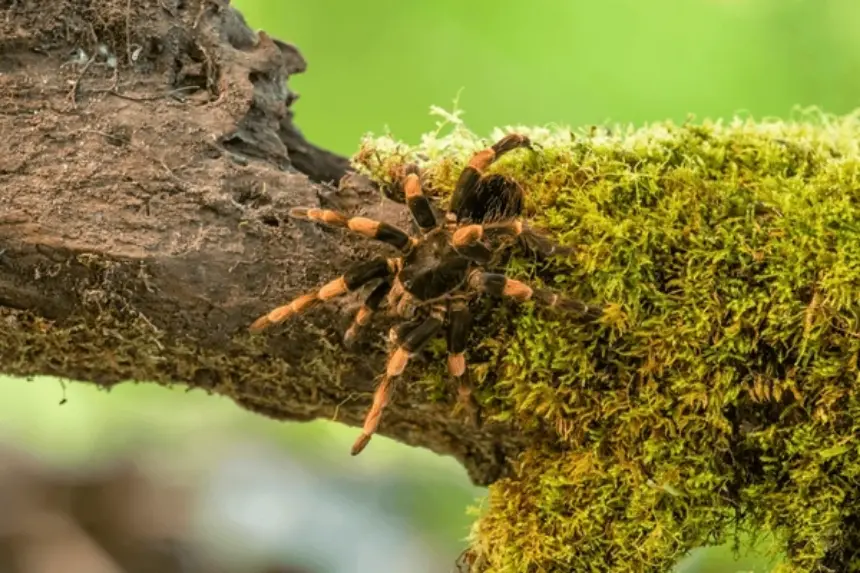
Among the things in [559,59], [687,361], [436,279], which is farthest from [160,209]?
[559,59]

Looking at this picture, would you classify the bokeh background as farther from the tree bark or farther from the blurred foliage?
the tree bark

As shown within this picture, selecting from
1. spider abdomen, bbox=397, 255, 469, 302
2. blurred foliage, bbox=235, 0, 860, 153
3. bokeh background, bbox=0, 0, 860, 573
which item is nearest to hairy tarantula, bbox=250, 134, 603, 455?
spider abdomen, bbox=397, 255, 469, 302

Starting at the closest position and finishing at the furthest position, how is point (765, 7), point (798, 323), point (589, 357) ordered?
point (798, 323), point (589, 357), point (765, 7)

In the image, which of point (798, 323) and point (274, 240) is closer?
point (798, 323)

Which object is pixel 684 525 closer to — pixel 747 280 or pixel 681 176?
pixel 747 280

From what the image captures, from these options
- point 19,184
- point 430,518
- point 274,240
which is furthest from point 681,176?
point 430,518

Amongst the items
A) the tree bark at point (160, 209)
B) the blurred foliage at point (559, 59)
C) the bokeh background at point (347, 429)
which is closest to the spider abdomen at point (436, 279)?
the tree bark at point (160, 209)
